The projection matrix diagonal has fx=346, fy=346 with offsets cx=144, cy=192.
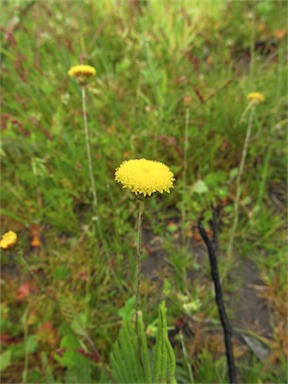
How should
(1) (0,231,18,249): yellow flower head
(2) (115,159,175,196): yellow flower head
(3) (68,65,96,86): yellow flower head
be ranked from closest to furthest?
(2) (115,159,175,196): yellow flower head < (1) (0,231,18,249): yellow flower head < (3) (68,65,96,86): yellow flower head

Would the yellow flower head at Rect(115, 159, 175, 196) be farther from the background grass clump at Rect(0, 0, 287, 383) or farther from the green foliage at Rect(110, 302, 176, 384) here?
the background grass clump at Rect(0, 0, 287, 383)

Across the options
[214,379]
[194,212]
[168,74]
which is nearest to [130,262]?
[194,212]

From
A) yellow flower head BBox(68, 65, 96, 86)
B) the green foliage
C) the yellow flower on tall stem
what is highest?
yellow flower head BBox(68, 65, 96, 86)

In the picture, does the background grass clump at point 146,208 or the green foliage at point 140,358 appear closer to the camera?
the green foliage at point 140,358

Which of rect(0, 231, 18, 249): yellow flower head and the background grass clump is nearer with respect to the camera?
rect(0, 231, 18, 249): yellow flower head

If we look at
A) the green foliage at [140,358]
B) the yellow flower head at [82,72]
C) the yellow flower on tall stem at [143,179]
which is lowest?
the green foliage at [140,358]

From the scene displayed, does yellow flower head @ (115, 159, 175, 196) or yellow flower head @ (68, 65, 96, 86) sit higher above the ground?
yellow flower head @ (68, 65, 96, 86)

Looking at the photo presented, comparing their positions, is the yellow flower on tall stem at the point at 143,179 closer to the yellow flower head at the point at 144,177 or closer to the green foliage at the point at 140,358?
the yellow flower head at the point at 144,177

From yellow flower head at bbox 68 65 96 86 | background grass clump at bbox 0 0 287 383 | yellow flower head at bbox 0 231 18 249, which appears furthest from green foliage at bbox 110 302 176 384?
yellow flower head at bbox 68 65 96 86

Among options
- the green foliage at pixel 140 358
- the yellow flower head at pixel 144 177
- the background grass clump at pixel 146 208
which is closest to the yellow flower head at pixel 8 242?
the background grass clump at pixel 146 208
